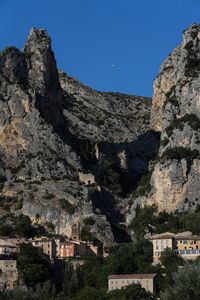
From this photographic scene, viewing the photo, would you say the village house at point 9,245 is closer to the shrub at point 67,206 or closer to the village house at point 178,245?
the shrub at point 67,206

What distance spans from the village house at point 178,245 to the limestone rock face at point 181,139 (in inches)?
594

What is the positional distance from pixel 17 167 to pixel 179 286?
82.3 m

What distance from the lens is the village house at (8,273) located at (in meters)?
126

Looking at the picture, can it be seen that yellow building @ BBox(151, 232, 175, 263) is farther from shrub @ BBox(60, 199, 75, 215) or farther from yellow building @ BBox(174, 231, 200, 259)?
shrub @ BBox(60, 199, 75, 215)

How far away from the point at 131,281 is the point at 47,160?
41270mm

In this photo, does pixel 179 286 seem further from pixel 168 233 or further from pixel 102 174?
pixel 102 174

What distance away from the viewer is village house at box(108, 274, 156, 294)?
12000cm

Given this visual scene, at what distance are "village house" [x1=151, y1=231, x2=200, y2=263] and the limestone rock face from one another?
15.1 meters

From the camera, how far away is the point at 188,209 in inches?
5915

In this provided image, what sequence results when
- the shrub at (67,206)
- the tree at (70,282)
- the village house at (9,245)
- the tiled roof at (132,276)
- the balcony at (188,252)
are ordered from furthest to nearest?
the shrub at (67,206) → the village house at (9,245) → the balcony at (188,252) → the tree at (70,282) → the tiled roof at (132,276)

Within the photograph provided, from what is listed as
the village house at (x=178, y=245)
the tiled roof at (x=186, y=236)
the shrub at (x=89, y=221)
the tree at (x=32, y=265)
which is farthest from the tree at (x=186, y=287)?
the shrub at (x=89, y=221)

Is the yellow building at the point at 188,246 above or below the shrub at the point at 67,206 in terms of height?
below

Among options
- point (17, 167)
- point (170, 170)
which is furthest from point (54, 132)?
point (170, 170)

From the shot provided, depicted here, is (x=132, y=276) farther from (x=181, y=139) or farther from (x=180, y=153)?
(x=181, y=139)
